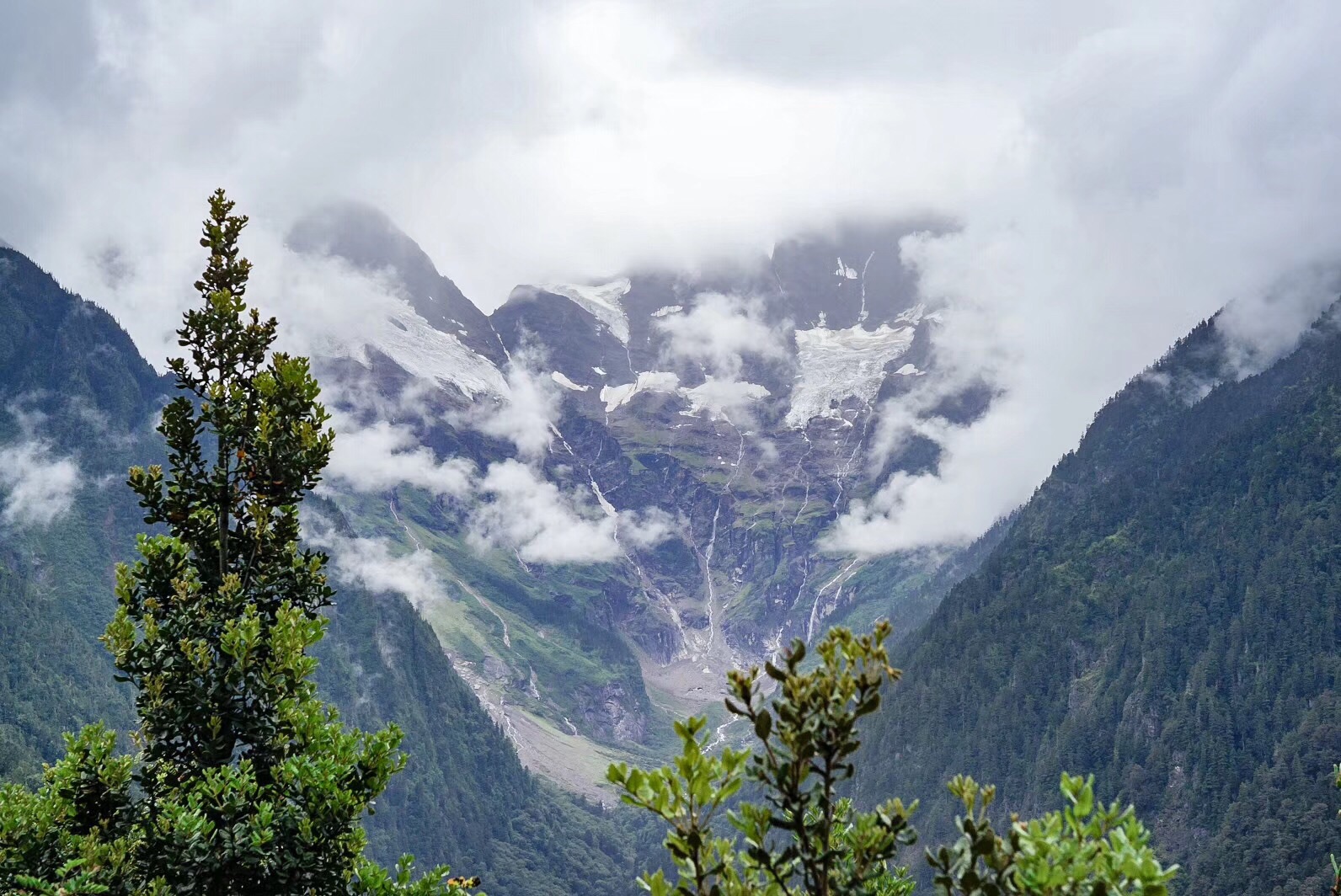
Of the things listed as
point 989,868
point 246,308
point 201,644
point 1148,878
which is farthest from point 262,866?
point 1148,878

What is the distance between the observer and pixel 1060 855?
23.2ft

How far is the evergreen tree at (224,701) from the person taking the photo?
48.0ft

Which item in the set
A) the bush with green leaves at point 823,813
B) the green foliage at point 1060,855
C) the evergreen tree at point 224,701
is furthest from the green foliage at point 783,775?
the evergreen tree at point 224,701

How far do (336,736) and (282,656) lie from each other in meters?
1.50

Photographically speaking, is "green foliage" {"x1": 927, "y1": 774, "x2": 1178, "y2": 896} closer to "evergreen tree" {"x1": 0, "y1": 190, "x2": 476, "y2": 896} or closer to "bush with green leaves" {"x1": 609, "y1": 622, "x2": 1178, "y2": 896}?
"bush with green leaves" {"x1": 609, "y1": 622, "x2": 1178, "y2": 896}

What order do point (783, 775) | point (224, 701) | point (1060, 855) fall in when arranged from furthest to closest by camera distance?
point (224, 701) → point (783, 775) → point (1060, 855)

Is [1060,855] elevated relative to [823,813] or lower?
lower

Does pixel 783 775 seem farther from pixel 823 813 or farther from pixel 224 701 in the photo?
pixel 224 701

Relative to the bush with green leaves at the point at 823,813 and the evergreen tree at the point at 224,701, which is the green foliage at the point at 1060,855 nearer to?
the bush with green leaves at the point at 823,813

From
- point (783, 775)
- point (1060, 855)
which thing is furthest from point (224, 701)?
point (1060, 855)

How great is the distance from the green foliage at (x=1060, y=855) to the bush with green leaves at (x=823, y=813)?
0.04 feet

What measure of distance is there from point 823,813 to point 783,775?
401 mm

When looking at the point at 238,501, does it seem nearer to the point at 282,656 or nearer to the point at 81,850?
the point at 282,656

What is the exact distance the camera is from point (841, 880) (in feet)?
28.3
